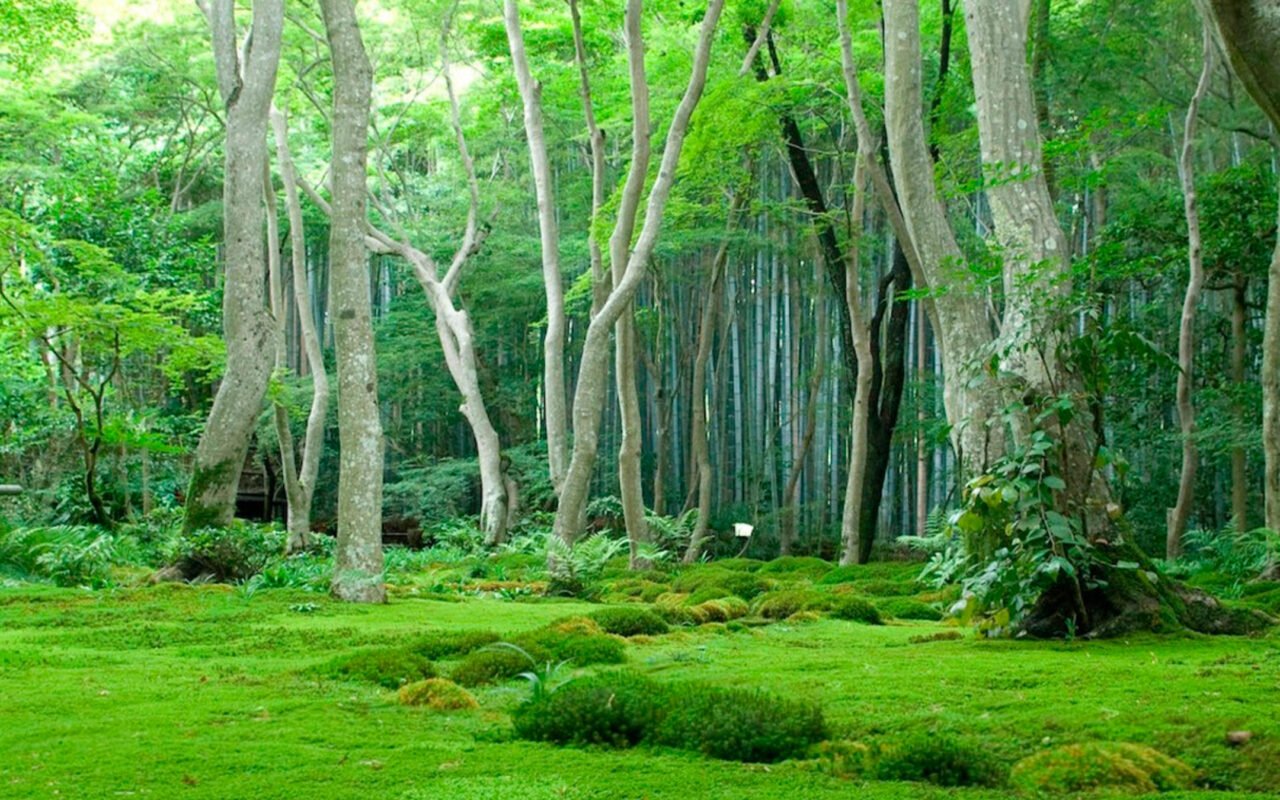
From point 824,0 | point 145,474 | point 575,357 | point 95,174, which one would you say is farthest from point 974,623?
point 575,357

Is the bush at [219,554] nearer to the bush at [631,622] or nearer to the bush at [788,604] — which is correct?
the bush at [631,622]

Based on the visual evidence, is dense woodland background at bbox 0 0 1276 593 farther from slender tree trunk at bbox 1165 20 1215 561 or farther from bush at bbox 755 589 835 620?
bush at bbox 755 589 835 620

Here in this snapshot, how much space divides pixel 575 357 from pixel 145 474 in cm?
877

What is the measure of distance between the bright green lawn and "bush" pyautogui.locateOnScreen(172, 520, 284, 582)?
2817mm

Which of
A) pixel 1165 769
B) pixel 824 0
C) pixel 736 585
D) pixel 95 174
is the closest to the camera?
pixel 1165 769

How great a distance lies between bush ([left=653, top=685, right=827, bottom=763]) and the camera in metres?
3.10

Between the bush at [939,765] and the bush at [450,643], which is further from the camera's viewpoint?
the bush at [450,643]

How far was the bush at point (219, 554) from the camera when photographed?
842 cm

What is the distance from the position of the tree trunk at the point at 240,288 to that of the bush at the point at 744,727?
6063 mm

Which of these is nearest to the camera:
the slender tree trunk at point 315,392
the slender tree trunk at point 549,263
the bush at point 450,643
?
the bush at point 450,643

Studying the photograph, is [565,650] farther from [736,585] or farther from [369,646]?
[736,585]

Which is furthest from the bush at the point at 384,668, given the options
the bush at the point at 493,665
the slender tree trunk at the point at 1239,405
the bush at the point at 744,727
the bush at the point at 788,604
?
the slender tree trunk at the point at 1239,405

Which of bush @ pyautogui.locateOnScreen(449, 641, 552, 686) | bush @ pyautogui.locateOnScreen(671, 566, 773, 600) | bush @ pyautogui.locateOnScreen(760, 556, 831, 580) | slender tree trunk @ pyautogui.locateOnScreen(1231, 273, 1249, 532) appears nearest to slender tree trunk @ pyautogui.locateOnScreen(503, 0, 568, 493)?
bush @ pyautogui.locateOnScreen(760, 556, 831, 580)

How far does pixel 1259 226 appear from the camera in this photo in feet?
36.2
